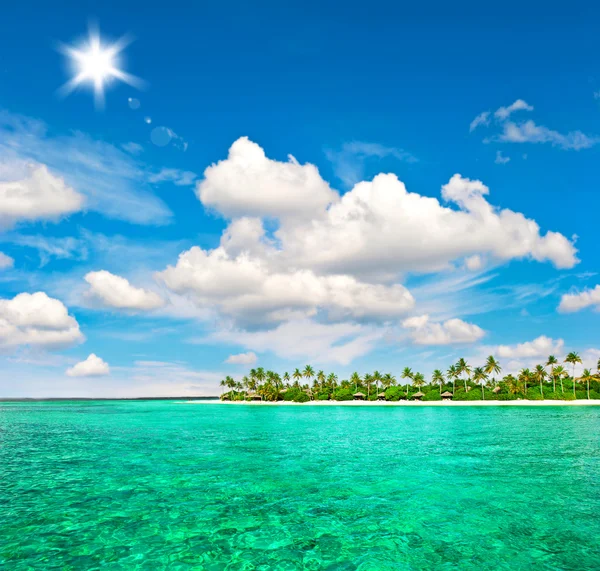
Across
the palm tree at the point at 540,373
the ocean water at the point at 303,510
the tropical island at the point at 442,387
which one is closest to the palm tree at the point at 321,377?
the tropical island at the point at 442,387

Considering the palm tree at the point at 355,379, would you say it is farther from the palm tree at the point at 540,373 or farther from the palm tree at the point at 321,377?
the palm tree at the point at 540,373

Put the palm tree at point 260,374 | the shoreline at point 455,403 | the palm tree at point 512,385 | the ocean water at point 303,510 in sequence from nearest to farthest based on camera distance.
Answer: the ocean water at point 303,510 → the shoreline at point 455,403 → the palm tree at point 512,385 → the palm tree at point 260,374

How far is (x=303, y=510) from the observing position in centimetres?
1778

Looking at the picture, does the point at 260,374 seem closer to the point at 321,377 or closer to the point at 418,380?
the point at 321,377

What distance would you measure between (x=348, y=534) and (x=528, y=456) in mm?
23877

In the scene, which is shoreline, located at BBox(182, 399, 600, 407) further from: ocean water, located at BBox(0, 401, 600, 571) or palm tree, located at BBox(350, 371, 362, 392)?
ocean water, located at BBox(0, 401, 600, 571)

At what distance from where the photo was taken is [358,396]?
6063 inches


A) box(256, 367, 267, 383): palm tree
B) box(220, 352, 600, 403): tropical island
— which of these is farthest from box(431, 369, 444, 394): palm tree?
box(256, 367, 267, 383): palm tree

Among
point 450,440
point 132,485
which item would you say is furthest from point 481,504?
point 450,440

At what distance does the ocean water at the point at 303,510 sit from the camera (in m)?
12.8

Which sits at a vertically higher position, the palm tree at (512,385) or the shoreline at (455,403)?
the palm tree at (512,385)

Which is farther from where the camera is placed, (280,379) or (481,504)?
(280,379)

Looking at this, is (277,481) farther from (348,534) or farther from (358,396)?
(358,396)

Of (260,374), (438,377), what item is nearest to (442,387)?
(438,377)
